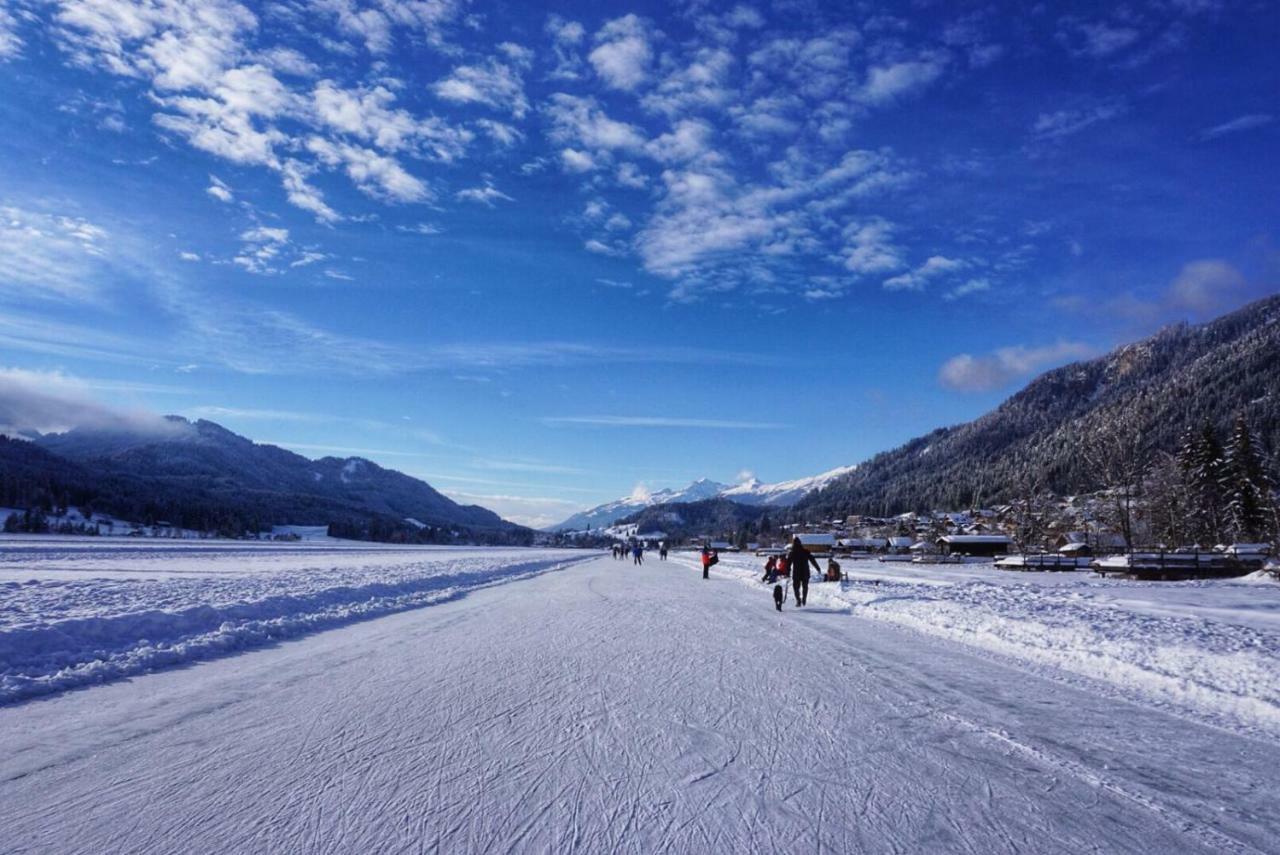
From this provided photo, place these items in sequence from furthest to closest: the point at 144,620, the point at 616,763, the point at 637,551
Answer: the point at 637,551
the point at 144,620
the point at 616,763

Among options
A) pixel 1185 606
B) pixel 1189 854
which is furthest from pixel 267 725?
pixel 1185 606

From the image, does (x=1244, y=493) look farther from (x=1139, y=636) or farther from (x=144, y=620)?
(x=144, y=620)

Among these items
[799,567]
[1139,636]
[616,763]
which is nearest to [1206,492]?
[799,567]

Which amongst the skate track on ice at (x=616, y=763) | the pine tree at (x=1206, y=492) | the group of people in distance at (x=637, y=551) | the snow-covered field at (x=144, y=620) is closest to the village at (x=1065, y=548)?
the group of people in distance at (x=637, y=551)

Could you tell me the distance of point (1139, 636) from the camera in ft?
35.6

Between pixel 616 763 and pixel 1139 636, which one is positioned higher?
pixel 1139 636

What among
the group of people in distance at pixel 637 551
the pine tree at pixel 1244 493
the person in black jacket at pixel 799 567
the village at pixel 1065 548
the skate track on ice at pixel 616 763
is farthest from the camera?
the group of people in distance at pixel 637 551

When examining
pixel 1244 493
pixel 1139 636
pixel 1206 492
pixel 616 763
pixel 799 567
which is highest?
pixel 1206 492

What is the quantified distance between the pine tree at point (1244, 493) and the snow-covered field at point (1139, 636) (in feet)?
116

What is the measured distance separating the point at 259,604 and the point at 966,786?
14.8 metres

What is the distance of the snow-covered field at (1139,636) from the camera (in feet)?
24.5

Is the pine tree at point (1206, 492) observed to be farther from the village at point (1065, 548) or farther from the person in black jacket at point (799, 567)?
the person in black jacket at point (799, 567)

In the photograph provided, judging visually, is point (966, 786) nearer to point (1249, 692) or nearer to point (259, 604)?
point (1249, 692)

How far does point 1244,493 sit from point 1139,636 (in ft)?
170
